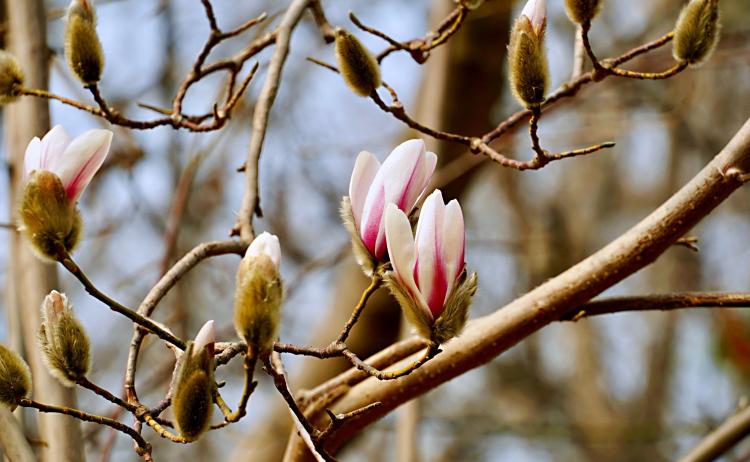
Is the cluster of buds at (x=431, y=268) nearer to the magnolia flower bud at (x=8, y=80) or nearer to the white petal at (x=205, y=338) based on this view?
the white petal at (x=205, y=338)

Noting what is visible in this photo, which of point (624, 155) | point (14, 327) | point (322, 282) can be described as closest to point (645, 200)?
point (624, 155)

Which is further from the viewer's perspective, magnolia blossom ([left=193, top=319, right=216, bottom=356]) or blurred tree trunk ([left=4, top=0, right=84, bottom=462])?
blurred tree trunk ([left=4, top=0, right=84, bottom=462])

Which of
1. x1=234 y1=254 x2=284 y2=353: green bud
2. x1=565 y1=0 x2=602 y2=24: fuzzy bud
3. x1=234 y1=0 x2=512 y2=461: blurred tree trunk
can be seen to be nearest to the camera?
x1=234 y1=254 x2=284 y2=353: green bud

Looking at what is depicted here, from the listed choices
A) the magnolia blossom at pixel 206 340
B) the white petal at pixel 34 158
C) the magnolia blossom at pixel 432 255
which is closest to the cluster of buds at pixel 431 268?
the magnolia blossom at pixel 432 255

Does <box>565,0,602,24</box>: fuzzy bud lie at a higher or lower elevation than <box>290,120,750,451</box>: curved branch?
higher

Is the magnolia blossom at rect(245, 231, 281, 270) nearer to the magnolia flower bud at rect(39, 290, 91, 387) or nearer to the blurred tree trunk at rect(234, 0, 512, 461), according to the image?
the magnolia flower bud at rect(39, 290, 91, 387)

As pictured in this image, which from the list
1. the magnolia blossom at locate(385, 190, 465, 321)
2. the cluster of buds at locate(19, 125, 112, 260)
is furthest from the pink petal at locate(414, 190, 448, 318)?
the cluster of buds at locate(19, 125, 112, 260)
